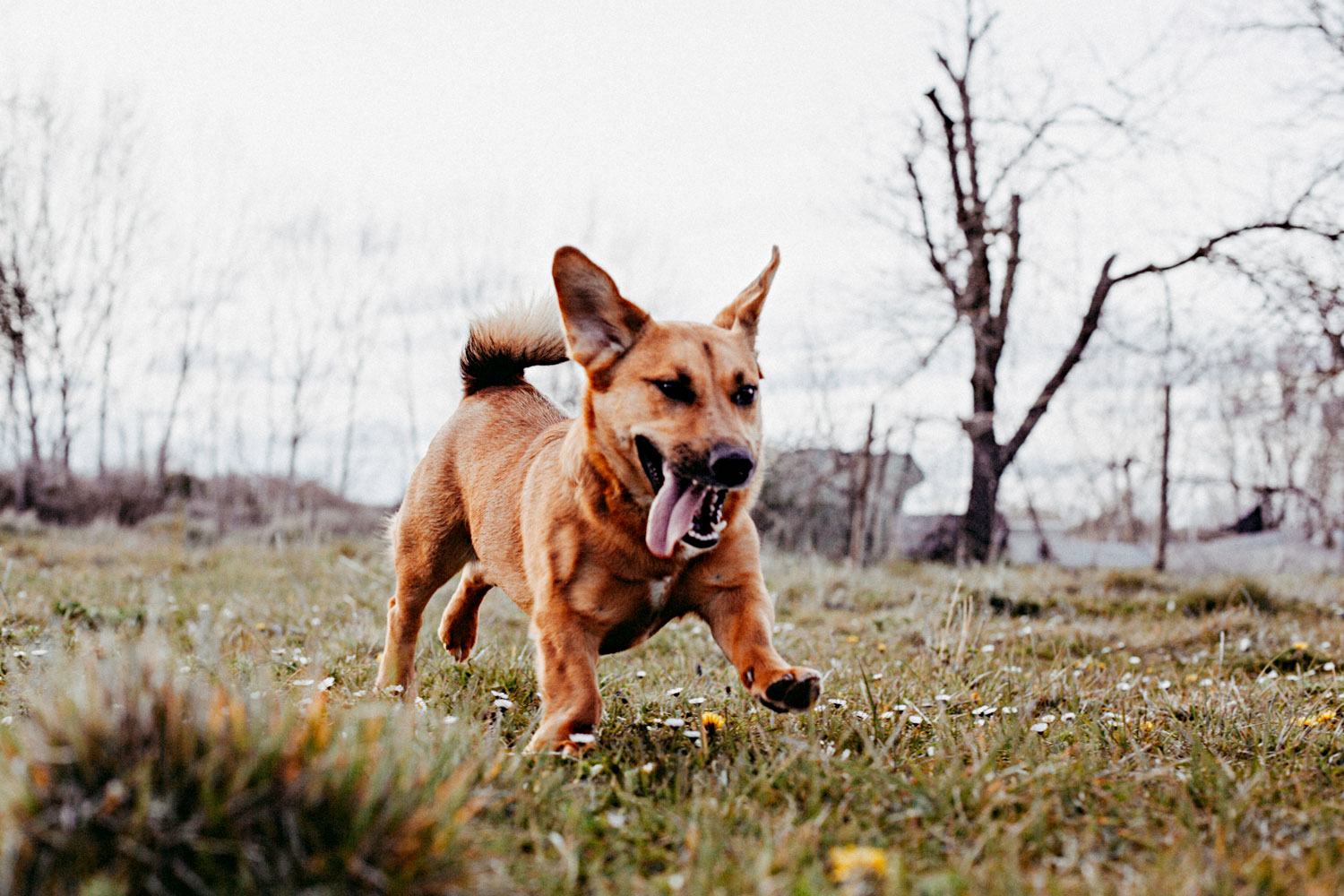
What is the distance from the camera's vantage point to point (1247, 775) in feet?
8.16

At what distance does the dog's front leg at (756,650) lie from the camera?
2.61 metres

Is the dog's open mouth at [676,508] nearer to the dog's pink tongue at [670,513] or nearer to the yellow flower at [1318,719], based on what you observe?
the dog's pink tongue at [670,513]

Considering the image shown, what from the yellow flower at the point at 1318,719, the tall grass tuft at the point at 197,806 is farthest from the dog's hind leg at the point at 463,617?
the yellow flower at the point at 1318,719

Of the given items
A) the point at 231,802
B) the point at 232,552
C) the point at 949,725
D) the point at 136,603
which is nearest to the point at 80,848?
the point at 231,802

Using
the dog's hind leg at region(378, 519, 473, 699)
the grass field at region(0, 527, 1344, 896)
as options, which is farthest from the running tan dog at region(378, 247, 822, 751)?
the dog's hind leg at region(378, 519, 473, 699)

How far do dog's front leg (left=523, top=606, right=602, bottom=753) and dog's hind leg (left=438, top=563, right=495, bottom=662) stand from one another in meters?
1.33

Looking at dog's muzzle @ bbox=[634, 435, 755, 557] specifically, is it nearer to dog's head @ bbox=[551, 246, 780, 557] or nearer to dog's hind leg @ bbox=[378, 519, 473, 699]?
dog's head @ bbox=[551, 246, 780, 557]

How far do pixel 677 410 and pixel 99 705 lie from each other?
179 centimetres

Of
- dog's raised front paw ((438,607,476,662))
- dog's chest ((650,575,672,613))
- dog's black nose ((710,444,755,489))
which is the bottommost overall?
dog's raised front paw ((438,607,476,662))

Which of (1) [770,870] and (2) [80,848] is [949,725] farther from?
(2) [80,848]

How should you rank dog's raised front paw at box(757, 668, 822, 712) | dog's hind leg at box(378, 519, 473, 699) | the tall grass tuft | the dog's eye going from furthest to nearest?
dog's hind leg at box(378, 519, 473, 699) → the dog's eye → dog's raised front paw at box(757, 668, 822, 712) → the tall grass tuft

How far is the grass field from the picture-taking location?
63.4 inches

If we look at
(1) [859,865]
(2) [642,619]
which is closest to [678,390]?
(2) [642,619]

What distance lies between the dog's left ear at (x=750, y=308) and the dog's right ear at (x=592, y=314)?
42 cm
